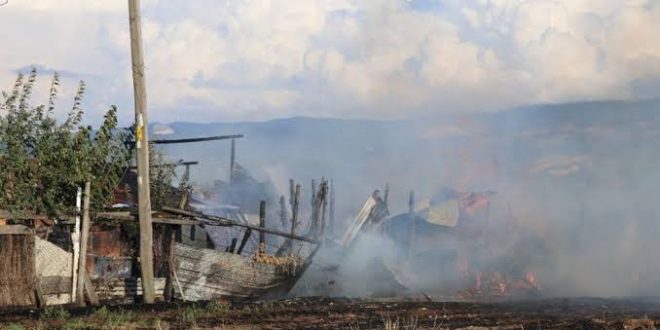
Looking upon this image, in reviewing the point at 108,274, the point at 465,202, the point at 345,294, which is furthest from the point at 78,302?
the point at 465,202

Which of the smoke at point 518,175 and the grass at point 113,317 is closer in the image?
the grass at point 113,317

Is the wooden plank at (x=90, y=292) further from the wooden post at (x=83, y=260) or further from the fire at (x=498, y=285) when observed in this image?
the fire at (x=498, y=285)

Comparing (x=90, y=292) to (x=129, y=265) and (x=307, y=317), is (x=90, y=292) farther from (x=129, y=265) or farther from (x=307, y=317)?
(x=307, y=317)

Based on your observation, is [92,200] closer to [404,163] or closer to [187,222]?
[187,222]

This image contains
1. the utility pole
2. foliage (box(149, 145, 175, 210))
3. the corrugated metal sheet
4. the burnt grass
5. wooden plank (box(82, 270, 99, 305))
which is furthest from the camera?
foliage (box(149, 145, 175, 210))

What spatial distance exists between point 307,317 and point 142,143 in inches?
225

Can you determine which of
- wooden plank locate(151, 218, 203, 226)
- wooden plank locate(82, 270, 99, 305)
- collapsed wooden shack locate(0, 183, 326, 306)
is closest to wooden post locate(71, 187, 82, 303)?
collapsed wooden shack locate(0, 183, 326, 306)

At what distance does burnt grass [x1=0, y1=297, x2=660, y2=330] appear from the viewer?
16.5 metres

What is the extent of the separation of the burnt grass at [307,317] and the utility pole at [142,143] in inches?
62.1

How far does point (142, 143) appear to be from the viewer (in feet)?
70.2

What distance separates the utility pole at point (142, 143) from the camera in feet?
70.2

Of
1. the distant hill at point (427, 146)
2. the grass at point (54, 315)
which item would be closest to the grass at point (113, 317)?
the grass at point (54, 315)

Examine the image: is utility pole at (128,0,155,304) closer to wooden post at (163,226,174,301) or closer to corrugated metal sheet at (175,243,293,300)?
wooden post at (163,226,174,301)

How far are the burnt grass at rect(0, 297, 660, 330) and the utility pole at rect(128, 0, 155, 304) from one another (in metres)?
1.58
